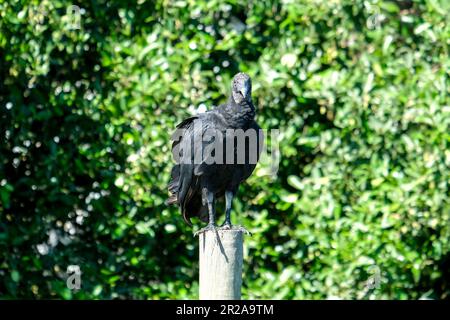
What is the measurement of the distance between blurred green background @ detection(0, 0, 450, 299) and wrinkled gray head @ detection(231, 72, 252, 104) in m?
1.91

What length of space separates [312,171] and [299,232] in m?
0.43

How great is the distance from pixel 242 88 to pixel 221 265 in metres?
0.85

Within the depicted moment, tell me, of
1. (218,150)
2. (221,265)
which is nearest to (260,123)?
(218,150)

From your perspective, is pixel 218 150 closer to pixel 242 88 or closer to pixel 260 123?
pixel 242 88

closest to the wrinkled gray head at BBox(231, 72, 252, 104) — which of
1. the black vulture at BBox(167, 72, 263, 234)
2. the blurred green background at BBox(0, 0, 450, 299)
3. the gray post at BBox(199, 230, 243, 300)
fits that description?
the black vulture at BBox(167, 72, 263, 234)

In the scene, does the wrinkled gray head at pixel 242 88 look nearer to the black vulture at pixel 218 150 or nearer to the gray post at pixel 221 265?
the black vulture at pixel 218 150

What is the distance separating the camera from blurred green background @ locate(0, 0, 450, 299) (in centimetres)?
633

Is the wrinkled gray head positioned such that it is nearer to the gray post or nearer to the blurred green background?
the gray post

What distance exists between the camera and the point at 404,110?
6375 mm

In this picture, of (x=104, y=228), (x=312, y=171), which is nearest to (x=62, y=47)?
(x=104, y=228)

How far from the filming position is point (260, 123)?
21.4 ft
